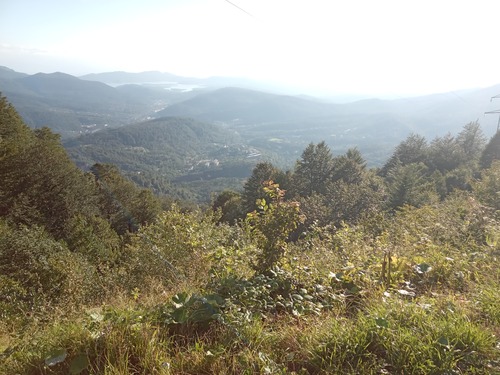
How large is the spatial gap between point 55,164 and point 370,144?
202 metres

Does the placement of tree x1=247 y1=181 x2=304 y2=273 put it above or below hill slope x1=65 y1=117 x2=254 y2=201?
above

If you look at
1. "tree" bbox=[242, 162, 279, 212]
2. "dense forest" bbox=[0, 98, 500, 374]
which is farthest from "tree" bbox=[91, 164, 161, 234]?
"dense forest" bbox=[0, 98, 500, 374]

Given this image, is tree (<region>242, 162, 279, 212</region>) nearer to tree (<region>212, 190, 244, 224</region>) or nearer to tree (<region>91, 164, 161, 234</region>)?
tree (<region>212, 190, 244, 224</region>)

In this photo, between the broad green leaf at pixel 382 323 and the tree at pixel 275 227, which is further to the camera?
the tree at pixel 275 227

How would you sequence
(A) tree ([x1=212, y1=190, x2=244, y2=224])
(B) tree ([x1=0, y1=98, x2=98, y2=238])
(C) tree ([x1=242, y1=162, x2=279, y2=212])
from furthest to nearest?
1. (A) tree ([x1=212, y1=190, x2=244, y2=224])
2. (C) tree ([x1=242, y1=162, x2=279, y2=212])
3. (B) tree ([x1=0, y1=98, x2=98, y2=238])

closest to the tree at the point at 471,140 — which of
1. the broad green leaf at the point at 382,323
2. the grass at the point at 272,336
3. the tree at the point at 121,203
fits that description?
the tree at the point at 121,203

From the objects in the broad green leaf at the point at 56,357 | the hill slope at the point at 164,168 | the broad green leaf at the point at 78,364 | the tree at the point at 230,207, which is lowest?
the hill slope at the point at 164,168

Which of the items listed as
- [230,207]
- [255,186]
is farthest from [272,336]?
[230,207]

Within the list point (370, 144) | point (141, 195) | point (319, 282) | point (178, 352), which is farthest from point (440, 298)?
point (370, 144)

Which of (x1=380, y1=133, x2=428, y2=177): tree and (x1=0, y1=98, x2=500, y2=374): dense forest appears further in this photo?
(x1=380, y1=133, x2=428, y2=177): tree

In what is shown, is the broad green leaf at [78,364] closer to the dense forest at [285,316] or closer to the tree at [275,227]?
the dense forest at [285,316]

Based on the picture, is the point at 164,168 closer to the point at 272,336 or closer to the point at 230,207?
the point at 230,207

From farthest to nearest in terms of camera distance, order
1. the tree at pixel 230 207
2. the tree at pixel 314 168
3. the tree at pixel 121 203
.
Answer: the tree at pixel 314 168 < the tree at pixel 230 207 < the tree at pixel 121 203

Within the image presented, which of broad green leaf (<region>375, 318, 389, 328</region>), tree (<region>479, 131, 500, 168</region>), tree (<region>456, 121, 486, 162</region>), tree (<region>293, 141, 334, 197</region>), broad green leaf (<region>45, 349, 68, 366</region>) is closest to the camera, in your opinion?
broad green leaf (<region>45, 349, 68, 366</region>)
